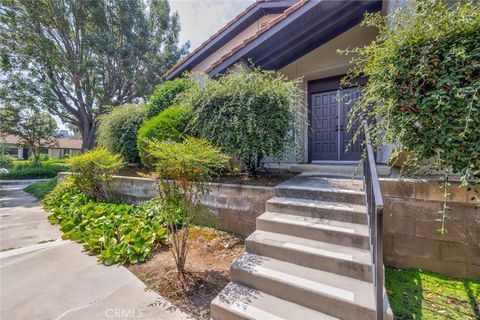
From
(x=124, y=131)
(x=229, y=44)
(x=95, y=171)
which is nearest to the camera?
(x=95, y=171)

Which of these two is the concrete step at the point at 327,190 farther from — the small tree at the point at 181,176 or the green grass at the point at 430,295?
the small tree at the point at 181,176

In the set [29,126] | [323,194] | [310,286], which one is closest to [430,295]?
[310,286]

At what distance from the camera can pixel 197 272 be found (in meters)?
3.01

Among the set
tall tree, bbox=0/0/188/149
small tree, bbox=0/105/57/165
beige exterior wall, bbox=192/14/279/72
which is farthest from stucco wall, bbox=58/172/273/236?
small tree, bbox=0/105/57/165

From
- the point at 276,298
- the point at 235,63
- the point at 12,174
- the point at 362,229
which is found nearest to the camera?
the point at 276,298

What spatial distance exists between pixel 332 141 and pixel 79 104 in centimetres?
1754

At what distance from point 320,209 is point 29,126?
24.6 meters

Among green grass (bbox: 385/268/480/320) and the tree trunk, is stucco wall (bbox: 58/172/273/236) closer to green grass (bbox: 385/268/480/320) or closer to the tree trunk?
green grass (bbox: 385/268/480/320)

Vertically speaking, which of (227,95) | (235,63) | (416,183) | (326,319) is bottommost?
(326,319)

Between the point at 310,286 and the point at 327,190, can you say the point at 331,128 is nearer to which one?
the point at 327,190

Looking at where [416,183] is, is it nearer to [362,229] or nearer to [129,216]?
[362,229]

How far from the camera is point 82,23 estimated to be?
14.3 m

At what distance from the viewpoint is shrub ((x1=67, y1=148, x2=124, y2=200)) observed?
614cm

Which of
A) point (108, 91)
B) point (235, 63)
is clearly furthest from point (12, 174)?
point (235, 63)
